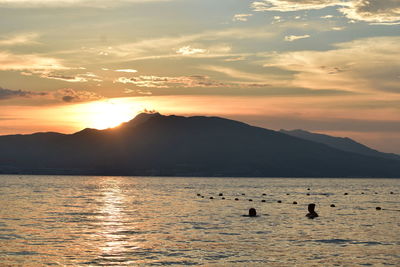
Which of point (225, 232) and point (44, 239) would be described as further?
point (225, 232)

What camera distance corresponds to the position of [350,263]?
46.2 m

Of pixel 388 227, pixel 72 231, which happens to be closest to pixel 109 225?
pixel 72 231

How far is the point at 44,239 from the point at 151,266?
62.3 feet

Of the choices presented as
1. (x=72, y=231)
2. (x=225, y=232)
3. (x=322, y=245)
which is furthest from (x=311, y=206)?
(x=72, y=231)

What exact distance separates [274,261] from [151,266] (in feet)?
34.2

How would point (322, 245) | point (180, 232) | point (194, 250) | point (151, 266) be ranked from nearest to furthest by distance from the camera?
point (151, 266) < point (194, 250) < point (322, 245) < point (180, 232)

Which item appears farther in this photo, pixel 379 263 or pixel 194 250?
pixel 194 250

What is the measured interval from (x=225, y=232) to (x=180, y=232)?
543cm

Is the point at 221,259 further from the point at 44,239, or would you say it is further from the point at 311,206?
the point at 311,206

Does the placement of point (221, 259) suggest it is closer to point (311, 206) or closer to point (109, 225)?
point (109, 225)

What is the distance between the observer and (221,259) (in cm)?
4731

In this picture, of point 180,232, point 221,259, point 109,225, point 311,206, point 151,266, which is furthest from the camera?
point 311,206

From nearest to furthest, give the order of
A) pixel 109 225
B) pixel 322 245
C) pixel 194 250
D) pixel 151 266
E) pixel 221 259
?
pixel 151 266 < pixel 221 259 < pixel 194 250 < pixel 322 245 < pixel 109 225

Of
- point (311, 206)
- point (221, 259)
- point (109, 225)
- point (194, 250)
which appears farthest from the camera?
point (311, 206)
